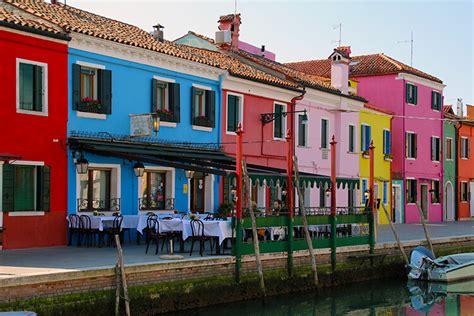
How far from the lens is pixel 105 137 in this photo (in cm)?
2017

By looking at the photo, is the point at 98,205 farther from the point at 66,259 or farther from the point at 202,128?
the point at 202,128

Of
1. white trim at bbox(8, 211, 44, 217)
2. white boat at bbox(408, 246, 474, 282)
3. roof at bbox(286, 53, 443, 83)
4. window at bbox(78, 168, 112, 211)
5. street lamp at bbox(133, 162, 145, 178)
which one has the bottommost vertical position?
white boat at bbox(408, 246, 474, 282)

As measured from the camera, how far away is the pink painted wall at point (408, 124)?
124ft

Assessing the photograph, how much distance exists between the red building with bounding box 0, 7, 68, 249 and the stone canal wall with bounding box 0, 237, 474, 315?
4522 mm

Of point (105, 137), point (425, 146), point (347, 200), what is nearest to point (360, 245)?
point (105, 137)

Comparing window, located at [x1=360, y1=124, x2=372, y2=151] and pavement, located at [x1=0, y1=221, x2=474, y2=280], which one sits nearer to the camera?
pavement, located at [x1=0, y1=221, x2=474, y2=280]

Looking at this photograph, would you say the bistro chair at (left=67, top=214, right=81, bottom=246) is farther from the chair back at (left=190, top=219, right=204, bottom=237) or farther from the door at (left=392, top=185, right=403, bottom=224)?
the door at (left=392, top=185, right=403, bottom=224)

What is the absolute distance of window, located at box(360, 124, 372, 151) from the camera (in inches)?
1344

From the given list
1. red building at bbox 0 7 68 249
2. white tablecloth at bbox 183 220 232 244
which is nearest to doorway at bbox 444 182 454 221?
white tablecloth at bbox 183 220 232 244

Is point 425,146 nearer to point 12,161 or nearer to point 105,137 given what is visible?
point 105,137

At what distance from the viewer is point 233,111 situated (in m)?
25.7

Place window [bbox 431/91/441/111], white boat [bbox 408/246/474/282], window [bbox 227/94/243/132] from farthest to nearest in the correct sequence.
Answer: window [bbox 431/91/441/111], window [bbox 227/94/243/132], white boat [bbox 408/246/474/282]

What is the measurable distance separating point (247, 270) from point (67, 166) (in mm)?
5436

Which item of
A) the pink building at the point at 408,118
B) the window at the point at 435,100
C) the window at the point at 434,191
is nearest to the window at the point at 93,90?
the pink building at the point at 408,118
